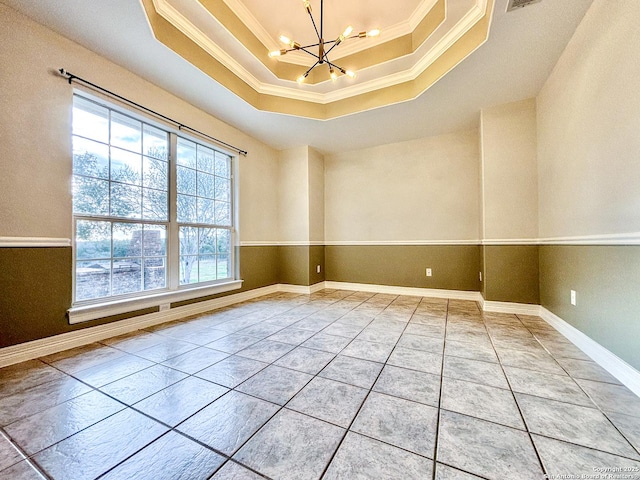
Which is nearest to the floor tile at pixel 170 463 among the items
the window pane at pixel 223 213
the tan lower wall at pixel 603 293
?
the tan lower wall at pixel 603 293

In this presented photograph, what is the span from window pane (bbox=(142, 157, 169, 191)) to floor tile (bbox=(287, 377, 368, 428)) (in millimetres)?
2689

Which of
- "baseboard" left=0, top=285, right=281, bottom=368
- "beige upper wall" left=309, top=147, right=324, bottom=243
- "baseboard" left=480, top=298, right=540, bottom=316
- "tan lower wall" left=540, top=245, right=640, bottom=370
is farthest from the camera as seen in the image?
"beige upper wall" left=309, top=147, right=324, bottom=243

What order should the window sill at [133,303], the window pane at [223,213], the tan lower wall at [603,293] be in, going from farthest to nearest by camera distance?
the window pane at [223,213]
the window sill at [133,303]
the tan lower wall at [603,293]

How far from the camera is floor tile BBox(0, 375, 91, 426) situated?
125 centimetres

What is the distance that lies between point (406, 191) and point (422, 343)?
8.83ft

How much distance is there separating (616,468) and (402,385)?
83 centimetres

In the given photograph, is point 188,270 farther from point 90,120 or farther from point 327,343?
point 327,343

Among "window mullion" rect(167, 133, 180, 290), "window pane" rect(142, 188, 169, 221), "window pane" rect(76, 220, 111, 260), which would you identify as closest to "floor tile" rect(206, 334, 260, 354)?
"window mullion" rect(167, 133, 180, 290)

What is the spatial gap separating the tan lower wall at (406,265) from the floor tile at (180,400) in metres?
3.28

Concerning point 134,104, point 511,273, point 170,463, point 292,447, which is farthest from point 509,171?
point 134,104

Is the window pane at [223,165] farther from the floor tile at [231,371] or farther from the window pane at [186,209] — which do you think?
the floor tile at [231,371]

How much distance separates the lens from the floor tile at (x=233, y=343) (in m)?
2.01

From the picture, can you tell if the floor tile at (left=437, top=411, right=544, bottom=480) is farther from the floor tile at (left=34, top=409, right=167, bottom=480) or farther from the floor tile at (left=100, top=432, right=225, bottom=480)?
the floor tile at (left=34, top=409, right=167, bottom=480)

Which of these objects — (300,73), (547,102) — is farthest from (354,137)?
(547,102)
